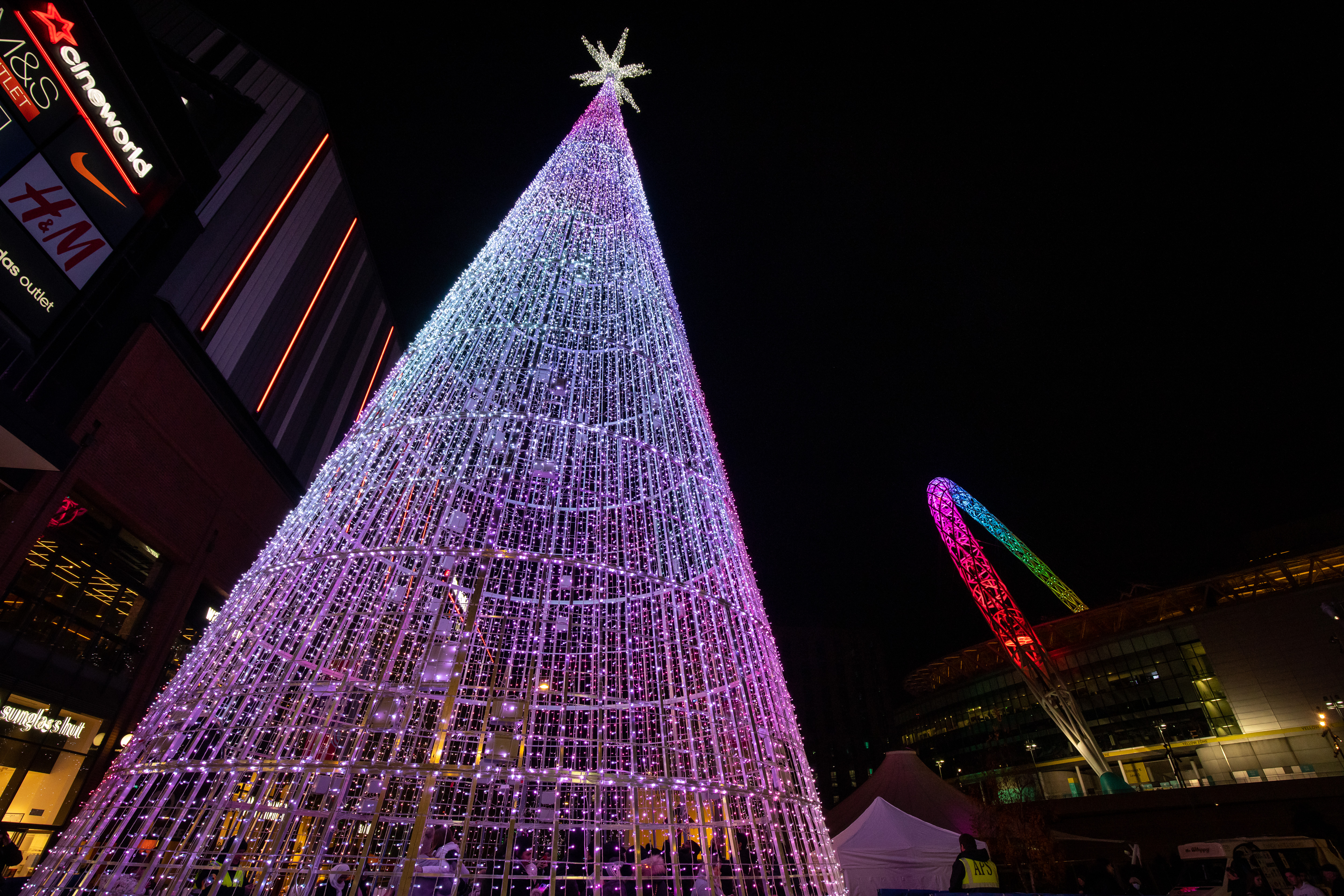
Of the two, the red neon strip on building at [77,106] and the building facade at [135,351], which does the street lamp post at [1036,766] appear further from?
the red neon strip on building at [77,106]

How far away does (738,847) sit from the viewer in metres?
4.60

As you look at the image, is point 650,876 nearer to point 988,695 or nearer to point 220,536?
point 220,536

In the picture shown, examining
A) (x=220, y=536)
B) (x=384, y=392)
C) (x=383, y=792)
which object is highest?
(x=220, y=536)

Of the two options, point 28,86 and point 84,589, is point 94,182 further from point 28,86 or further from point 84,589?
point 84,589

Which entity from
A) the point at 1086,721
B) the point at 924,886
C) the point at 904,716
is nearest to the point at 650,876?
the point at 924,886

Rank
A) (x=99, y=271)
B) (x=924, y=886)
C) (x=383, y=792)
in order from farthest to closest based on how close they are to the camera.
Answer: (x=924, y=886)
(x=99, y=271)
(x=383, y=792)

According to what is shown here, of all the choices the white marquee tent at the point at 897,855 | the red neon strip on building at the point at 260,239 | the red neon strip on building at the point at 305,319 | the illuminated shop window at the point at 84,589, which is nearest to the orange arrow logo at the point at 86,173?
the red neon strip on building at the point at 260,239

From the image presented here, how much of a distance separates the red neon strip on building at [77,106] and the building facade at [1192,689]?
3957cm

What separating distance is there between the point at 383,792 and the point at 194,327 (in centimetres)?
1558

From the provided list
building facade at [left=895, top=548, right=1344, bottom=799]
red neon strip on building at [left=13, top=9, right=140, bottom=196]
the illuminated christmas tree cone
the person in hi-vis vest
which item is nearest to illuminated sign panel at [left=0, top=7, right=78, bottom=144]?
red neon strip on building at [left=13, top=9, right=140, bottom=196]

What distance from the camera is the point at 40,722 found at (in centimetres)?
1225

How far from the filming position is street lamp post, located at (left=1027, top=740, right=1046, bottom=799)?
1438 inches

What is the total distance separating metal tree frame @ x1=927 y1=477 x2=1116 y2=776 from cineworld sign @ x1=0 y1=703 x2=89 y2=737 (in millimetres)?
34500

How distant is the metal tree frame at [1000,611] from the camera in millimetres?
31141
